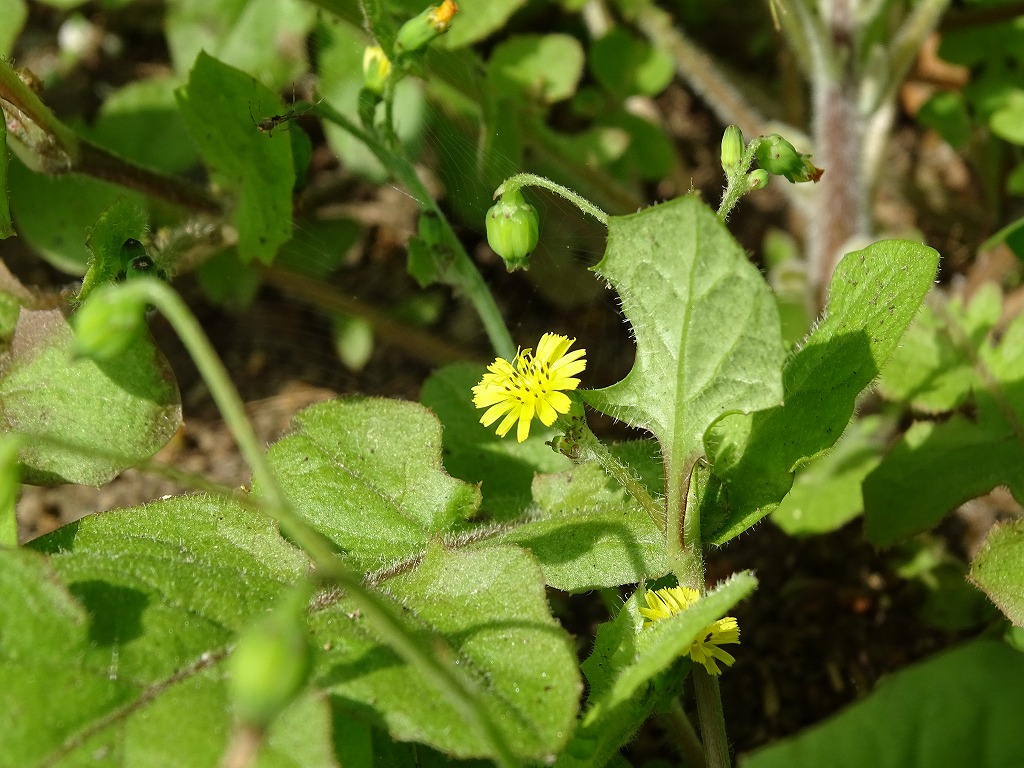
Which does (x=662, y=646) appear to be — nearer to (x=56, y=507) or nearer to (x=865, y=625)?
(x=865, y=625)

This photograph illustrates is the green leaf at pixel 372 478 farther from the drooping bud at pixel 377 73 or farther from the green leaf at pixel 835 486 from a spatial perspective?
the green leaf at pixel 835 486

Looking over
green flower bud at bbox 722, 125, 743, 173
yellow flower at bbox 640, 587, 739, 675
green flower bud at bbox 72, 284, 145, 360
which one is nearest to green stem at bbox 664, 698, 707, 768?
yellow flower at bbox 640, 587, 739, 675

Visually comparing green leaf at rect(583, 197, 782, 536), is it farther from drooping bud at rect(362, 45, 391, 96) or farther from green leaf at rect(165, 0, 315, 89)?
green leaf at rect(165, 0, 315, 89)

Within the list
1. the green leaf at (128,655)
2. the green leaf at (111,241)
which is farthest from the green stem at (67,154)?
the green leaf at (128,655)

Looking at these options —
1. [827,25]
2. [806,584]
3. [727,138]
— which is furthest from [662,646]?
[827,25]

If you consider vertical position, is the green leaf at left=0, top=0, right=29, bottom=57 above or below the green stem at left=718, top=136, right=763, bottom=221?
above
